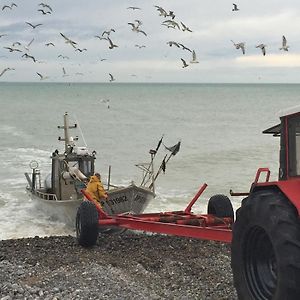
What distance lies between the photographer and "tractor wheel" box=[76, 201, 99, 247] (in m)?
11.0

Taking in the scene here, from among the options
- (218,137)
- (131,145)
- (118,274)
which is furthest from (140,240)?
(218,137)

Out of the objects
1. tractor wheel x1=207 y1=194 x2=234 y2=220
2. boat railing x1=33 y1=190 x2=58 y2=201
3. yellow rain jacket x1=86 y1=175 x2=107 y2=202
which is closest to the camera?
tractor wheel x1=207 y1=194 x2=234 y2=220

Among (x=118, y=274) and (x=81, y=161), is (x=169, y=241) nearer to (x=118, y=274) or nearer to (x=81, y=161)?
(x=118, y=274)

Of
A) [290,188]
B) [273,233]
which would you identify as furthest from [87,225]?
[273,233]

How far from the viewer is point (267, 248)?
6078 mm

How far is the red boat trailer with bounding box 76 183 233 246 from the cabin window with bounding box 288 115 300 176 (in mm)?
1766

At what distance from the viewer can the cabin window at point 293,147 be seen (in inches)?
245

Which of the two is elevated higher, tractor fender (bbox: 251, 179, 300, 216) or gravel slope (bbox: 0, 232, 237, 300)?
tractor fender (bbox: 251, 179, 300, 216)

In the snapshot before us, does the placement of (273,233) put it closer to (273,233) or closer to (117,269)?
(273,233)

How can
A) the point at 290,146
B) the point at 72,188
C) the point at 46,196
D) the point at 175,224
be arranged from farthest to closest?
the point at 46,196, the point at 72,188, the point at 175,224, the point at 290,146

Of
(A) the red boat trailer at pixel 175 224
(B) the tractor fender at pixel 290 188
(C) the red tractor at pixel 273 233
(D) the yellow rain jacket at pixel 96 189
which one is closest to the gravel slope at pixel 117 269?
(A) the red boat trailer at pixel 175 224

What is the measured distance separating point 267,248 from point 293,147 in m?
1.14

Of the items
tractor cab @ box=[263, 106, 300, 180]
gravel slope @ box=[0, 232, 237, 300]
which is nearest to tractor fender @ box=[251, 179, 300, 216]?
tractor cab @ box=[263, 106, 300, 180]

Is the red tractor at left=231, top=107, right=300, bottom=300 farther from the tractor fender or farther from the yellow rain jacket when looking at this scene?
the yellow rain jacket
